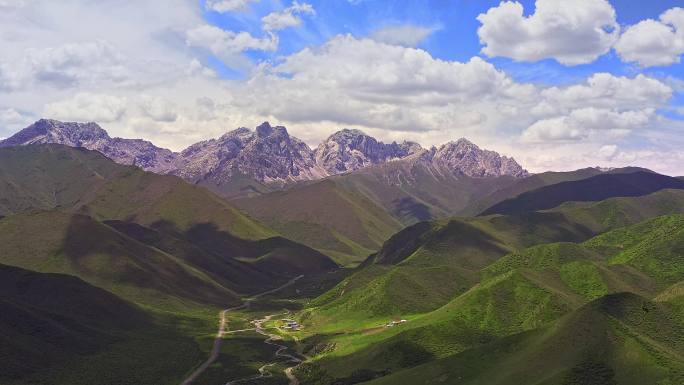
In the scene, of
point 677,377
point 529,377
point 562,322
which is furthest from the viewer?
point 562,322

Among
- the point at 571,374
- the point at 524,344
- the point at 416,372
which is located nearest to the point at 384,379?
the point at 416,372

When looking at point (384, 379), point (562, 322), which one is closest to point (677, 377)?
point (562, 322)

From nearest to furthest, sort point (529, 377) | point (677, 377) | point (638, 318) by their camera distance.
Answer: point (677, 377)
point (529, 377)
point (638, 318)

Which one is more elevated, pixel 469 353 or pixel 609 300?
pixel 609 300

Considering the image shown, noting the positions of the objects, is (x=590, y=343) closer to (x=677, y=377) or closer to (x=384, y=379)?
(x=677, y=377)

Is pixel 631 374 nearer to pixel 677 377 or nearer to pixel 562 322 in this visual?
pixel 677 377

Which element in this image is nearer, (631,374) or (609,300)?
(631,374)
